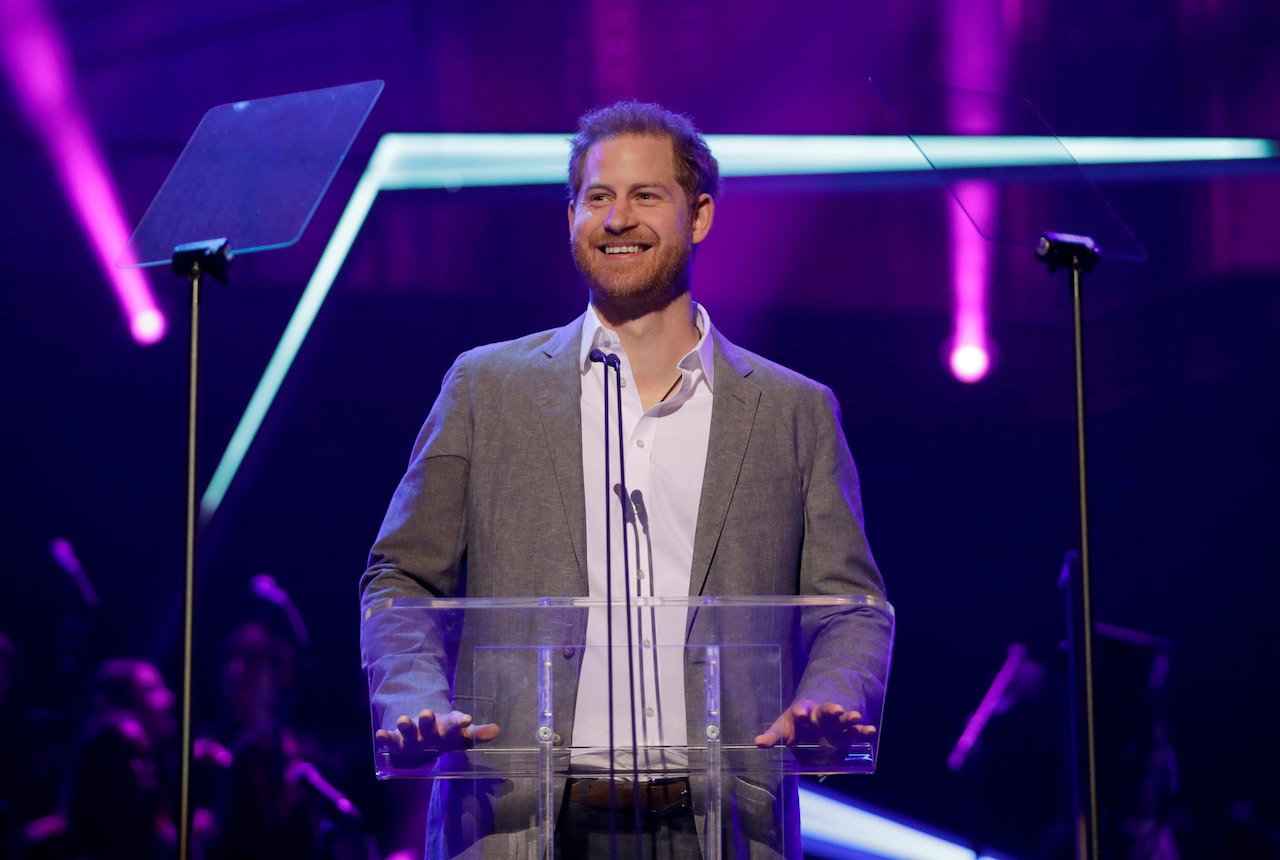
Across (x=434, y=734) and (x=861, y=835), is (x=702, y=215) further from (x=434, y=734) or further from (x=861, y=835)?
(x=861, y=835)

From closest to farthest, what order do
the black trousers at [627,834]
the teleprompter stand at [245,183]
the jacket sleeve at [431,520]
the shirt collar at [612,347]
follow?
the black trousers at [627,834], the teleprompter stand at [245,183], the jacket sleeve at [431,520], the shirt collar at [612,347]

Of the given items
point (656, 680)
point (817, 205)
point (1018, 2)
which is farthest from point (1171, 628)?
point (656, 680)

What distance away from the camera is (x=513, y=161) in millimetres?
4504

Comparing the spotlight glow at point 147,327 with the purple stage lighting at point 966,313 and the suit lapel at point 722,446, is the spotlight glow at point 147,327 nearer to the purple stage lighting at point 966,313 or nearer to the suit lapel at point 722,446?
the purple stage lighting at point 966,313

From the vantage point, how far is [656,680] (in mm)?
1760

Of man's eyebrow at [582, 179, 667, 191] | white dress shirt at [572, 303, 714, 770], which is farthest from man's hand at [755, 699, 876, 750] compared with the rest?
man's eyebrow at [582, 179, 667, 191]

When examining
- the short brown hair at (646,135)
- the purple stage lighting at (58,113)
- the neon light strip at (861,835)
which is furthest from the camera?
the purple stage lighting at (58,113)

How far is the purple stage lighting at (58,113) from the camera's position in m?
4.64

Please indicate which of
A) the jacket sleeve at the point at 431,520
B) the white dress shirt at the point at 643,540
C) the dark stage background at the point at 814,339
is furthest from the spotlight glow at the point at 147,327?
the white dress shirt at the point at 643,540

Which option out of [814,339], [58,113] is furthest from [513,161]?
[58,113]

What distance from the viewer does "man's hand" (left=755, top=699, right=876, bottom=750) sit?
5.64 feet

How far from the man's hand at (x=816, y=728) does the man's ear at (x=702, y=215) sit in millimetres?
1159

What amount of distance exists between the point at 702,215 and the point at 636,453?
0.59m

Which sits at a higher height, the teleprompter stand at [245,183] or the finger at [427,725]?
the teleprompter stand at [245,183]
